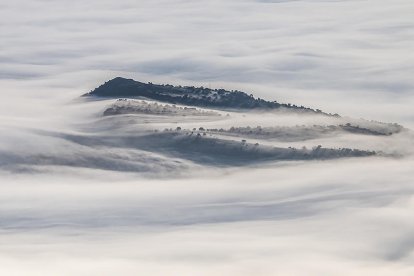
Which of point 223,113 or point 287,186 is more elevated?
point 223,113

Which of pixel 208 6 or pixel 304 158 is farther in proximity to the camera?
pixel 208 6

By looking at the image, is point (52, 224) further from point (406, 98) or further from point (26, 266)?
point (406, 98)

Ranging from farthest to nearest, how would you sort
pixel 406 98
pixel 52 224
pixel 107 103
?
pixel 406 98 → pixel 107 103 → pixel 52 224

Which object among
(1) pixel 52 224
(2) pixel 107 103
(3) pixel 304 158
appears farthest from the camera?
(2) pixel 107 103

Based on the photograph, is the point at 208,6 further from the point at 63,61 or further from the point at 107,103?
the point at 107,103

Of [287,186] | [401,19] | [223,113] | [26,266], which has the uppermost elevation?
[401,19]

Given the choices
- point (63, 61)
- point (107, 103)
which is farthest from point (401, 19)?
point (107, 103)
